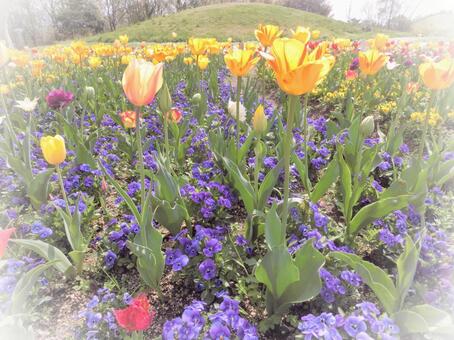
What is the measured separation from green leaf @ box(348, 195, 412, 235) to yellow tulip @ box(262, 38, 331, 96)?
0.91 metres

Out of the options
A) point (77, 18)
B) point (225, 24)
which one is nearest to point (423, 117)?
point (225, 24)

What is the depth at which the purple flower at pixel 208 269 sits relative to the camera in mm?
1597

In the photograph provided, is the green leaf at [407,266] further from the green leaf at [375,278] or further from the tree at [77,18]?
the tree at [77,18]

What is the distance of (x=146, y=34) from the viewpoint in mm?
22156

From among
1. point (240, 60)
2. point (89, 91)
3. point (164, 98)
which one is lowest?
point (89, 91)

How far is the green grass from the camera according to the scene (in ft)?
71.8

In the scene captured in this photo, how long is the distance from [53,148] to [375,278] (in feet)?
4.76

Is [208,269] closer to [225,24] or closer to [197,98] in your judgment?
[197,98]

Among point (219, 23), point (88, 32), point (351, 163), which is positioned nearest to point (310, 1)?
point (219, 23)

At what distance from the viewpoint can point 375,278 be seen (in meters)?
1.35

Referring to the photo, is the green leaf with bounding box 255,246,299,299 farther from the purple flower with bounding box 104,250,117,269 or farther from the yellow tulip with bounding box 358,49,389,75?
the yellow tulip with bounding box 358,49,389,75

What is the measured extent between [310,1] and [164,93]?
4735cm

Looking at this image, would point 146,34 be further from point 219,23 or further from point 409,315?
point 409,315

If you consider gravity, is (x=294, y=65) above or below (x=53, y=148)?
above
